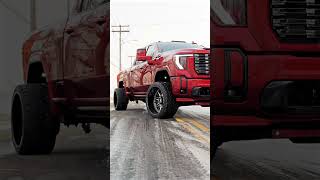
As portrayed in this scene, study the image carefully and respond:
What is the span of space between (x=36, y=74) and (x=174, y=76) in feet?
6.54

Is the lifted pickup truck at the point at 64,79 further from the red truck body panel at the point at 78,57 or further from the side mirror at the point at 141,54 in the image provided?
the side mirror at the point at 141,54

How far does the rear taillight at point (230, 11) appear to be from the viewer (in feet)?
11.2

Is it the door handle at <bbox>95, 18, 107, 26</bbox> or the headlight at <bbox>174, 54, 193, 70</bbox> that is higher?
the door handle at <bbox>95, 18, 107, 26</bbox>

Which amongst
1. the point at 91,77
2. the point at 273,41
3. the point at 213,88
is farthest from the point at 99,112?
the point at 273,41

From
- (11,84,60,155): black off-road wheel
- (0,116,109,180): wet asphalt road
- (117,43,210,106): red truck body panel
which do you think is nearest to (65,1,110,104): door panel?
(0,116,109,180): wet asphalt road

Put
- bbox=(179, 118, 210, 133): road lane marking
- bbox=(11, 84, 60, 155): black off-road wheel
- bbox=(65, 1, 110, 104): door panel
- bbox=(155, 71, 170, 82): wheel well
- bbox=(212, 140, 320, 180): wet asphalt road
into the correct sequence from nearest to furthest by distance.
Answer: bbox=(65, 1, 110, 104): door panel, bbox=(179, 118, 210, 133): road lane marking, bbox=(155, 71, 170, 82): wheel well, bbox=(212, 140, 320, 180): wet asphalt road, bbox=(11, 84, 60, 155): black off-road wheel

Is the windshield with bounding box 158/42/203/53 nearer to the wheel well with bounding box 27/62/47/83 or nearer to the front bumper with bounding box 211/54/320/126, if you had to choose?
the front bumper with bounding box 211/54/320/126

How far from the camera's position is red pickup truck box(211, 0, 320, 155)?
337cm

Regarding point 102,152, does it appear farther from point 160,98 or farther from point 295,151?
point 295,151

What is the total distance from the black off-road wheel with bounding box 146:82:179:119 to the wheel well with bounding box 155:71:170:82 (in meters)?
0.03

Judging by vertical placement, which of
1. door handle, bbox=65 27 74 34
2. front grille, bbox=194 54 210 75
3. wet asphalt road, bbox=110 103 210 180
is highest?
door handle, bbox=65 27 74 34

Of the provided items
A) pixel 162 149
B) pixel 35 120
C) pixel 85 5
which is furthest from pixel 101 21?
pixel 35 120

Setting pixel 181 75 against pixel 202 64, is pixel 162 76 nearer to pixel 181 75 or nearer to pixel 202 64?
pixel 181 75

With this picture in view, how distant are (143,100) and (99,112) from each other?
36.2 inches
